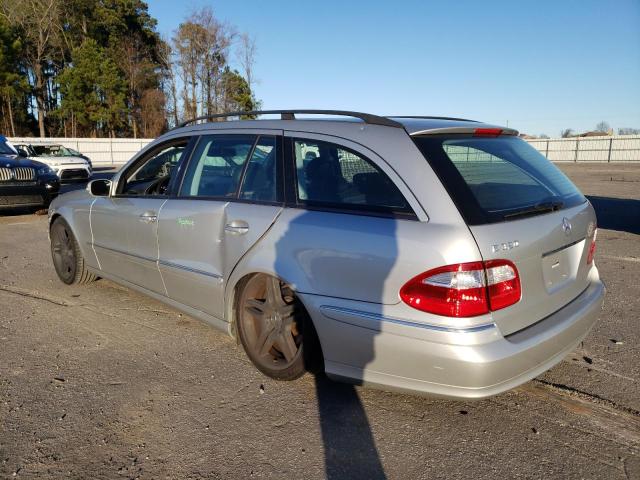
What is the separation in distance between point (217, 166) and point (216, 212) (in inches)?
17.4

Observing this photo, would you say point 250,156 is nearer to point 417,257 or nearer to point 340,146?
point 340,146

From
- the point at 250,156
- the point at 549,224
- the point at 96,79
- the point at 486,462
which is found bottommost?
the point at 486,462

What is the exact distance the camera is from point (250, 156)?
11.1 ft

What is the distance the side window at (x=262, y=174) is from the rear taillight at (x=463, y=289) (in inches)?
46.8

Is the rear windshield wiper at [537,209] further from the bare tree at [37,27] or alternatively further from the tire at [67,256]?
the bare tree at [37,27]

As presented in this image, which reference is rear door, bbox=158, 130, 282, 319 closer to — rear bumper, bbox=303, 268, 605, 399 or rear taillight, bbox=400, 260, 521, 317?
rear bumper, bbox=303, 268, 605, 399

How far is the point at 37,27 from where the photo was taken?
4566cm

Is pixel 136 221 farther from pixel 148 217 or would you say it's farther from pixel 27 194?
pixel 27 194

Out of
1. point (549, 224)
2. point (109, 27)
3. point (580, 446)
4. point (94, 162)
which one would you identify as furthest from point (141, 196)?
point (109, 27)

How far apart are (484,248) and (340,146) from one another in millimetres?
1037

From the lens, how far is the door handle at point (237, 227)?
3.16m

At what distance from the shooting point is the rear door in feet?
10.5

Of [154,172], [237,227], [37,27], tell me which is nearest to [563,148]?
[154,172]

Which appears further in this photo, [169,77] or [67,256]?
[169,77]
